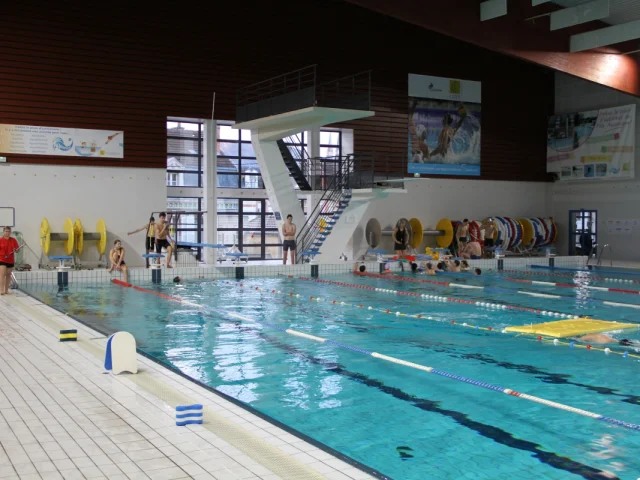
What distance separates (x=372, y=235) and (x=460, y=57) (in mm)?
7532

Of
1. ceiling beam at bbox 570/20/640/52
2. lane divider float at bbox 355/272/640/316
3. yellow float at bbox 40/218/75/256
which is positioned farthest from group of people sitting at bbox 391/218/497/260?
yellow float at bbox 40/218/75/256

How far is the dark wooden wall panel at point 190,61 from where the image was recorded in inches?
704

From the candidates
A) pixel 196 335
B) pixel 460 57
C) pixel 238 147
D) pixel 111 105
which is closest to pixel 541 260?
pixel 460 57

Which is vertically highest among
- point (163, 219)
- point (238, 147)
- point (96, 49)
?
point (96, 49)

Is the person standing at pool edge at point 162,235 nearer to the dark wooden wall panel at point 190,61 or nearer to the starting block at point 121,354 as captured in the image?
the dark wooden wall panel at point 190,61

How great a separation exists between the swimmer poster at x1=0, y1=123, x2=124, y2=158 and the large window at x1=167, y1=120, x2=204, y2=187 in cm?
282

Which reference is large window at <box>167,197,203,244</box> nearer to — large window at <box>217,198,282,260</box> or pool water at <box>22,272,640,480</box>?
large window at <box>217,198,282,260</box>

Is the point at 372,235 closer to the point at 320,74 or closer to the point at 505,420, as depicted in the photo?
the point at 320,74

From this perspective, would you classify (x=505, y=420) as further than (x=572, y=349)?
No

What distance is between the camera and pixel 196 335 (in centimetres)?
916

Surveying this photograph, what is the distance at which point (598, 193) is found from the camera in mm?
25328

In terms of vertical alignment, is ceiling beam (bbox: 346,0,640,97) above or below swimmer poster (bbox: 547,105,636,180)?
above

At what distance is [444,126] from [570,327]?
52.6 ft

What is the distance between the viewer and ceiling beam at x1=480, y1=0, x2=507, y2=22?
16.5m
